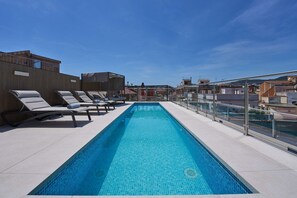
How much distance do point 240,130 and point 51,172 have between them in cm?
355

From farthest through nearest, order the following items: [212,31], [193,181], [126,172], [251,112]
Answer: [212,31] → [251,112] → [126,172] → [193,181]

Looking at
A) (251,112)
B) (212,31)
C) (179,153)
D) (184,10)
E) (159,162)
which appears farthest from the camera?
(212,31)

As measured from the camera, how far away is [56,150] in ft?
8.39

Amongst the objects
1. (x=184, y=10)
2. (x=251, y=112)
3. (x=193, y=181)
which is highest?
(x=184, y=10)

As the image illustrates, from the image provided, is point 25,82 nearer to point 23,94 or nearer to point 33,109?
point 23,94

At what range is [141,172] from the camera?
7.89 feet

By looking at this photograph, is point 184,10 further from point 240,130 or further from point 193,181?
point 193,181

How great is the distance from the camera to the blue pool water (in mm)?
1926

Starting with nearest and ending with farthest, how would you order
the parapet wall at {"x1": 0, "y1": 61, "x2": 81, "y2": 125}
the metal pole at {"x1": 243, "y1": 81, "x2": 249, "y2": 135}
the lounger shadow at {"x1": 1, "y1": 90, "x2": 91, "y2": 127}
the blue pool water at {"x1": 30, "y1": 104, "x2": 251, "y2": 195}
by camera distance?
the blue pool water at {"x1": 30, "y1": 104, "x2": 251, "y2": 195} → the metal pole at {"x1": 243, "y1": 81, "x2": 249, "y2": 135} → the lounger shadow at {"x1": 1, "y1": 90, "x2": 91, "y2": 127} → the parapet wall at {"x1": 0, "y1": 61, "x2": 81, "y2": 125}

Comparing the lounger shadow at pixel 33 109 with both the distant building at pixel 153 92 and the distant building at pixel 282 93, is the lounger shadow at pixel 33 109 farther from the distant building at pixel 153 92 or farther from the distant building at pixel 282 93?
the distant building at pixel 153 92

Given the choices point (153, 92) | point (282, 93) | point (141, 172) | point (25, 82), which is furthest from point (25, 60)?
point (153, 92)

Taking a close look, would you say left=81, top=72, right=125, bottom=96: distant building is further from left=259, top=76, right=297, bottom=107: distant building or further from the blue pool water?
left=259, top=76, right=297, bottom=107: distant building

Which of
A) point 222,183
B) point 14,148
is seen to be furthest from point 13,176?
point 222,183

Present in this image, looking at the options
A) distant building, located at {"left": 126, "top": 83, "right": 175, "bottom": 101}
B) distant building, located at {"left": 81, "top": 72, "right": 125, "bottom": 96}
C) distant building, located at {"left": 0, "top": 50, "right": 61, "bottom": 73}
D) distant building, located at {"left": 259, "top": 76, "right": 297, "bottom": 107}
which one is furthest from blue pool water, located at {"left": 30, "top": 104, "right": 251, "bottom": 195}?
distant building, located at {"left": 126, "top": 83, "right": 175, "bottom": 101}
